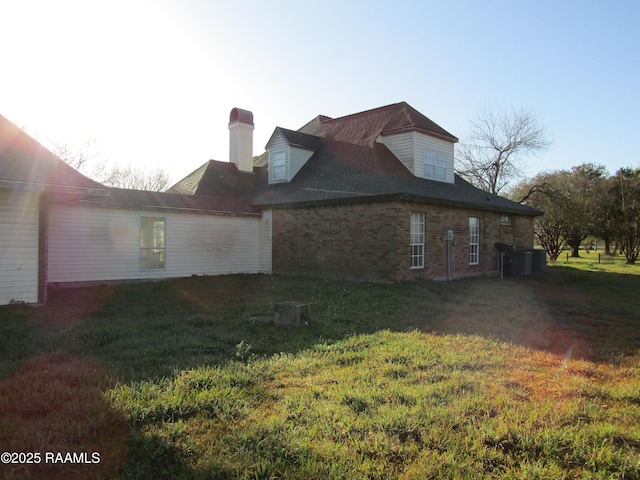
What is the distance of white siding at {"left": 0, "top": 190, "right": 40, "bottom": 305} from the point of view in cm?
886

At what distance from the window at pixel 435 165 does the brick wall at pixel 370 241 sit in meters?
2.12

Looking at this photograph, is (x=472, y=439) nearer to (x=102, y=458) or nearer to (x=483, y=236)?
(x=102, y=458)

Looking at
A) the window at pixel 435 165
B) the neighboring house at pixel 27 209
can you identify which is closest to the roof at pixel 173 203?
the neighboring house at pixel 27 209

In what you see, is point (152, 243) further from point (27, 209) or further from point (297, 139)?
point (297, 139)

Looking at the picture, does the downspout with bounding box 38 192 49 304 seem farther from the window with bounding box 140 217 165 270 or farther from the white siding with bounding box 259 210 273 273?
the white siding with bounding box 259 210 273 273

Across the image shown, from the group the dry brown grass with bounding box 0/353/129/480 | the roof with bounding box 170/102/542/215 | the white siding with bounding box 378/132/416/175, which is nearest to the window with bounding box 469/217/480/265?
the roof with bounding box 170/102/542/215

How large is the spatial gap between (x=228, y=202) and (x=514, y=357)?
12.4 m

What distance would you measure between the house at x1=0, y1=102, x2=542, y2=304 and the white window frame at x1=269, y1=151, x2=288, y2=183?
0.18 feet

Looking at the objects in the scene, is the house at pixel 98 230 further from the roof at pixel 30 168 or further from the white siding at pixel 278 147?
the white siding at pixel 278 147

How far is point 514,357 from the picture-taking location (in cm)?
589

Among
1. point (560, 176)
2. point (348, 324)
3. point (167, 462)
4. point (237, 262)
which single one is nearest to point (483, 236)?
point (237, 262)

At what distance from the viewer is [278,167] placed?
17734 mm

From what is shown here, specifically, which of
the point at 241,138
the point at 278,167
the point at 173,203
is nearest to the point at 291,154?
the point at 278,167

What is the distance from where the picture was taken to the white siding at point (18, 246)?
8.86 meters
